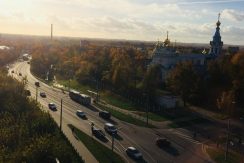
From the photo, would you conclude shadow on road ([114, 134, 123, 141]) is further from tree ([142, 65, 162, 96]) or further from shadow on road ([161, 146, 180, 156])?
tree ([142, 65, 162, 96])

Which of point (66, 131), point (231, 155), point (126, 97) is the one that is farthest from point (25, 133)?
point (126, 97)

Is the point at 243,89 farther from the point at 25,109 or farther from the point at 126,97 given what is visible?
the point at 25,109

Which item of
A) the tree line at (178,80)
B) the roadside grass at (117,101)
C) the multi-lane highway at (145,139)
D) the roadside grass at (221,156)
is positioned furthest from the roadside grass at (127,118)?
the roadside grass at (221,156)

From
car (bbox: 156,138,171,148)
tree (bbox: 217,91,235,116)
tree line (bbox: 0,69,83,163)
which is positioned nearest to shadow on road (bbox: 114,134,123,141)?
car (bbox: 156,138,171,148)

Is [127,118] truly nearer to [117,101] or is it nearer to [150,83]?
[150,83]

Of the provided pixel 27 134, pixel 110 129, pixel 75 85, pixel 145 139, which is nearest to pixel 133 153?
pixel 145 139

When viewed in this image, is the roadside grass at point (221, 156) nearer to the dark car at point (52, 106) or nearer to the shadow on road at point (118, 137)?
the shadow on road at point (118, 137)
